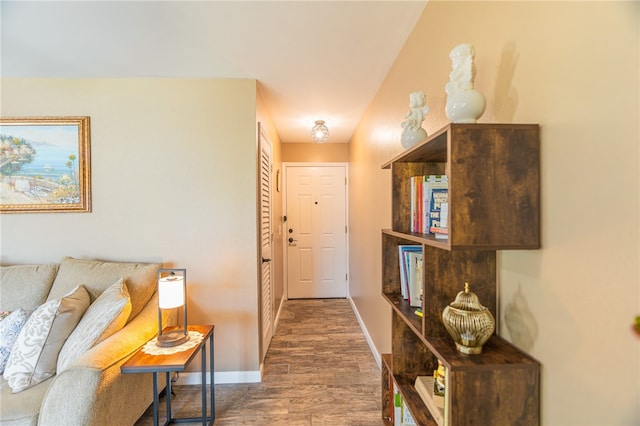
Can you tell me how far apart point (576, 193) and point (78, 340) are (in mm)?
2142

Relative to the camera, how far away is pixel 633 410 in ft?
1.85

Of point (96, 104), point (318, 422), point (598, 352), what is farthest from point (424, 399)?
point (96, 104)

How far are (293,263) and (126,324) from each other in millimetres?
2594

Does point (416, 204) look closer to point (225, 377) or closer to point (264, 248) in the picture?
point (264, 248)

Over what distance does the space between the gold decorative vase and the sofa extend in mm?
1473

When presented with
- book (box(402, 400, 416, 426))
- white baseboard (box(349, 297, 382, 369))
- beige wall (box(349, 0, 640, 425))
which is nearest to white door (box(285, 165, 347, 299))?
white baseboard (box(349, 297, 382, 369))

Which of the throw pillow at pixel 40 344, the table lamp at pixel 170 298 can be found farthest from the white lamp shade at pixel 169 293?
the throw pillow at pixel 40 344

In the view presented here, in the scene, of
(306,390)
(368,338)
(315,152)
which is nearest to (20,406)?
(306,390)

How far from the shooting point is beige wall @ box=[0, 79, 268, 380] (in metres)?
2.10

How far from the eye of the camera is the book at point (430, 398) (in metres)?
0.99

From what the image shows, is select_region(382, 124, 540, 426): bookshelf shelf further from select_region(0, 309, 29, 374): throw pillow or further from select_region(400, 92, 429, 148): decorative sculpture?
select_region(0, 309, 29, 374): throw pillow

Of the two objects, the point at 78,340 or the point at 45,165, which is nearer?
the point at 78,340

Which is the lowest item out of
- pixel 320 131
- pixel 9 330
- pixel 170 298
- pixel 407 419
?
pixel 407 419

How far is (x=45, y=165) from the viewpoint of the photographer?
209 cm
